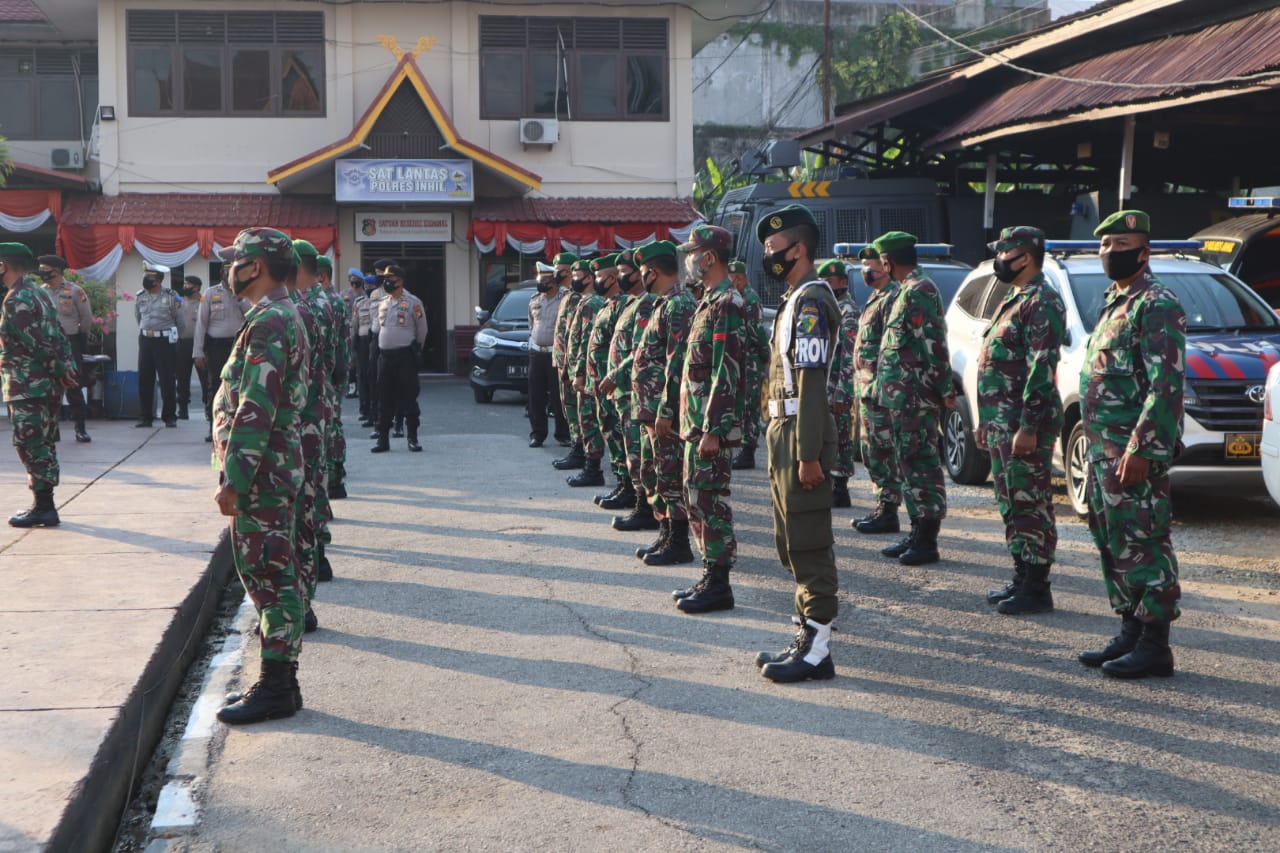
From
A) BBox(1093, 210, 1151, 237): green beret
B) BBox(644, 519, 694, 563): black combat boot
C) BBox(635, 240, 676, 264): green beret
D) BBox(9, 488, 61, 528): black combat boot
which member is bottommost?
BBox(644, 519, 694, 563): black combat boot

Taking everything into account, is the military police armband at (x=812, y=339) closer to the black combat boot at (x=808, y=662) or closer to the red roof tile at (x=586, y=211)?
the black combat boot at (x=808, y=662)

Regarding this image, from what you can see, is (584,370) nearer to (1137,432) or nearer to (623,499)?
(623,499)

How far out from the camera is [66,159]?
2738cm

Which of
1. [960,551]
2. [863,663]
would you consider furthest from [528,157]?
[863,663]

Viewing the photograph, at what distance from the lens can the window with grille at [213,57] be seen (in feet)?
87.1

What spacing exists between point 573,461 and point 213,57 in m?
17.7

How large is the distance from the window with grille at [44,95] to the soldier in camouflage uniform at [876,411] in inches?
942

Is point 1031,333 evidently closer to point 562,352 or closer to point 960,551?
point 960,551

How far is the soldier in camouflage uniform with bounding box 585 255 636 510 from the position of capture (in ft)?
34.6

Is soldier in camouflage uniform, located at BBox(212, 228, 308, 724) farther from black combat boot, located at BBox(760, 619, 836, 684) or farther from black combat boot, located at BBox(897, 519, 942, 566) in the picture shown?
black combat boot, located at BBox(897, 519, 942, 566)

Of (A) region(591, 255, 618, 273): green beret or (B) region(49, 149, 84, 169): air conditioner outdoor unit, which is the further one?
(B) region(49, 149, 84, 169): air conditioner outdoor unit

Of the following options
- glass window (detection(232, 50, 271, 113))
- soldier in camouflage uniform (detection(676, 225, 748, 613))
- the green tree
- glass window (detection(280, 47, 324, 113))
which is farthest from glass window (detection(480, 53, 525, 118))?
soldier in camouflage uniform (detection(676, 225, 748, 613))

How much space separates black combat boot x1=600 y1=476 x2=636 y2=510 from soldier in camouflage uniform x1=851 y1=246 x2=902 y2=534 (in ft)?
6.80

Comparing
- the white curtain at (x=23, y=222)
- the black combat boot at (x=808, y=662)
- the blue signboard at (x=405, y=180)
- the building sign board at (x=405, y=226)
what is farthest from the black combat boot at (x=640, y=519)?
the white curtain at (x=23, y=222)
